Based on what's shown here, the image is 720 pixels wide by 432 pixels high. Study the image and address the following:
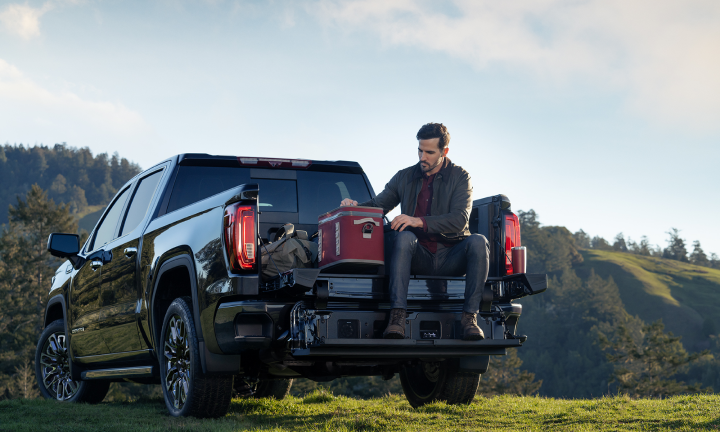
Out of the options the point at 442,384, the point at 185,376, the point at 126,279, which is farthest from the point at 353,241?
the point at 126,279

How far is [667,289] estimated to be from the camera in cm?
15288

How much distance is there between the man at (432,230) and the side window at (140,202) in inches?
79.2

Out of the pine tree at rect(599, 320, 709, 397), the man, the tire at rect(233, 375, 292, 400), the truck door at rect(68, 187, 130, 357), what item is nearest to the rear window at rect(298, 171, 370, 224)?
the man

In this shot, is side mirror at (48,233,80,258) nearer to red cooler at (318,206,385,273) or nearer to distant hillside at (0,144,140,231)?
red cooler at (318,206,385,273)

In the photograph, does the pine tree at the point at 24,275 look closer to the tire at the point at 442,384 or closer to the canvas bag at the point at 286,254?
the tire at the point at 442,384

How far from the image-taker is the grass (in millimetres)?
4922

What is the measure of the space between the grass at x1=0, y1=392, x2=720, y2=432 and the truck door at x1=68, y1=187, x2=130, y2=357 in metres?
0.61

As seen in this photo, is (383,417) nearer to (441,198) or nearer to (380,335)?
(380,335)

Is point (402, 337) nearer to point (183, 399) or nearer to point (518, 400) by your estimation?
Answer: point (183, 399)

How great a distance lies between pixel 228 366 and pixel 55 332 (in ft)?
13.4

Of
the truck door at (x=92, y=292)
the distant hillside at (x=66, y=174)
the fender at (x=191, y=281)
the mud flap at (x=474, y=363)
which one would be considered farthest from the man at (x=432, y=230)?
the distant hillside at (x=66, y=174)

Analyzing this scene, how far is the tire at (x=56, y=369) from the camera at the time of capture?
7.57m

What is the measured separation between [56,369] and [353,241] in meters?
5.12

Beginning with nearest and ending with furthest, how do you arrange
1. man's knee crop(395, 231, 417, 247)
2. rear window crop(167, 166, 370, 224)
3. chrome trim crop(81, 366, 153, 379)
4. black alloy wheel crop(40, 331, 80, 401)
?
man's knee crop(395, 231, 417, 247) → chrome trim crop(81, 366, 153, 379) → rear window crop(167, 166, 370, 224) → black alloy wheel crop(40, 331, 80, 401)
